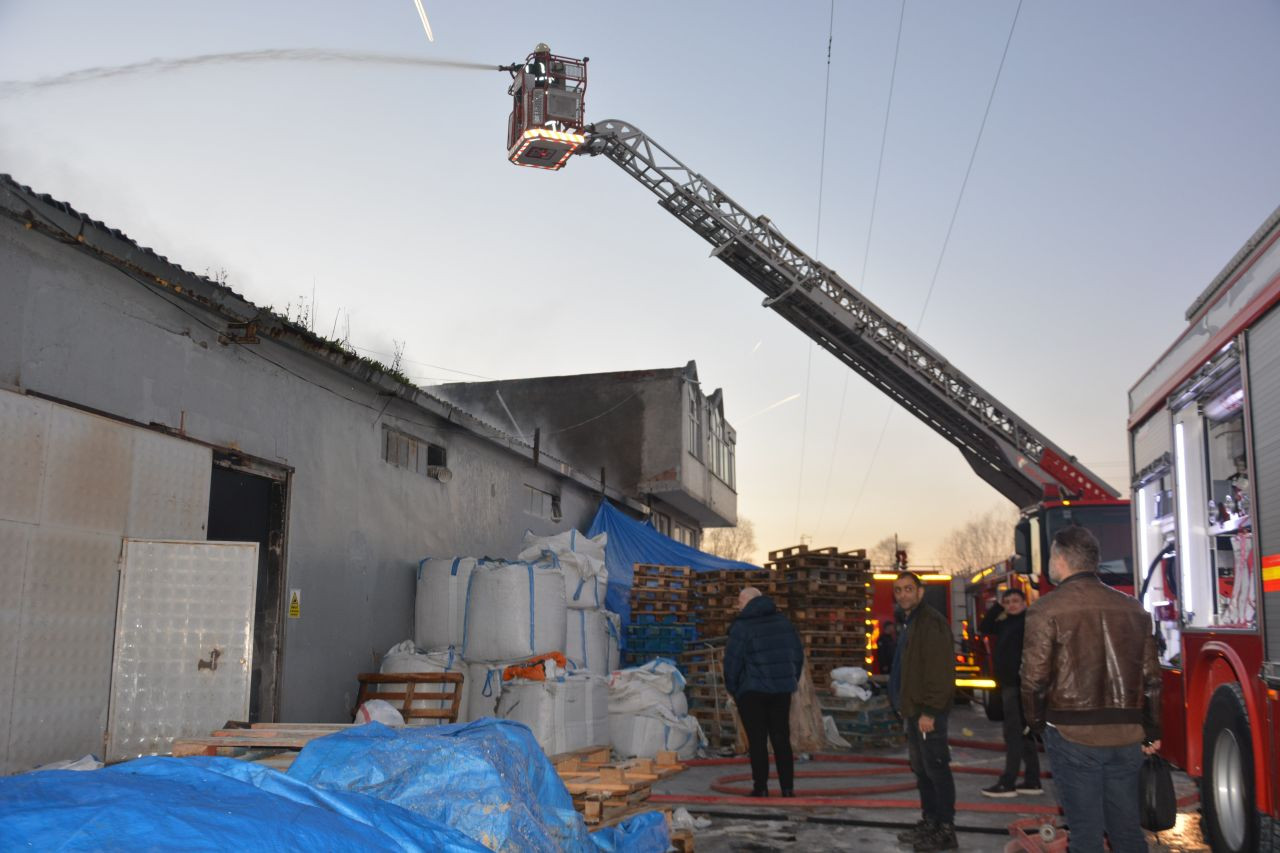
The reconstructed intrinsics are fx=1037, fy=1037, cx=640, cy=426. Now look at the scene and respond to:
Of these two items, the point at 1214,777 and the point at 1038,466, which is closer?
the point at 1214,777

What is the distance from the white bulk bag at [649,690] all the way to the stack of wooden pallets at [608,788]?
4.14 m

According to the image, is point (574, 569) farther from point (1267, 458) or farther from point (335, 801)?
point (335, 801)

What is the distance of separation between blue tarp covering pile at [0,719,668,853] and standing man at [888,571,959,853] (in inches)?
88.4

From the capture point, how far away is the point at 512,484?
56.9 feet

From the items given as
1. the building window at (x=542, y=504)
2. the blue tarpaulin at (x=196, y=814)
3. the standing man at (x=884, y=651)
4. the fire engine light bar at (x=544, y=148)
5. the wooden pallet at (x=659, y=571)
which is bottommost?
the standing man at (x=884, y=651)

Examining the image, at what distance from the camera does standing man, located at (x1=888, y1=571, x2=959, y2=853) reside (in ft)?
23.9

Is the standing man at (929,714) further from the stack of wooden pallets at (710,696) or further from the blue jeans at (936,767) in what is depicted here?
the stack of wooden pallets at (710,696)

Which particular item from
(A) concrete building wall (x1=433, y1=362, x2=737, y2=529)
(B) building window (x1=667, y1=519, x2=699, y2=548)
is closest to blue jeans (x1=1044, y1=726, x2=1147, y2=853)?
(A) concrete building wall (x1=433, y1=362, x2=737, y2=529)

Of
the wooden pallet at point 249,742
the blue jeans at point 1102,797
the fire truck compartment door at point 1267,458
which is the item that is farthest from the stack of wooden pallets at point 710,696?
the fire truck compartment door at point 1267,458

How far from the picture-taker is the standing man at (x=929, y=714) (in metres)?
7.27

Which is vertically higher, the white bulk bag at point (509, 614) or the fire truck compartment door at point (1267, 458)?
the fire truck compartment door at point (1267, 458)

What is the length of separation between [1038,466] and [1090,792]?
10304mm

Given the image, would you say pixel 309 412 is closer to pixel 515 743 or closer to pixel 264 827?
pixel 515 743

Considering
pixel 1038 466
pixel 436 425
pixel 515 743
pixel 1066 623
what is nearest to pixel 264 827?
pixel 515 743
